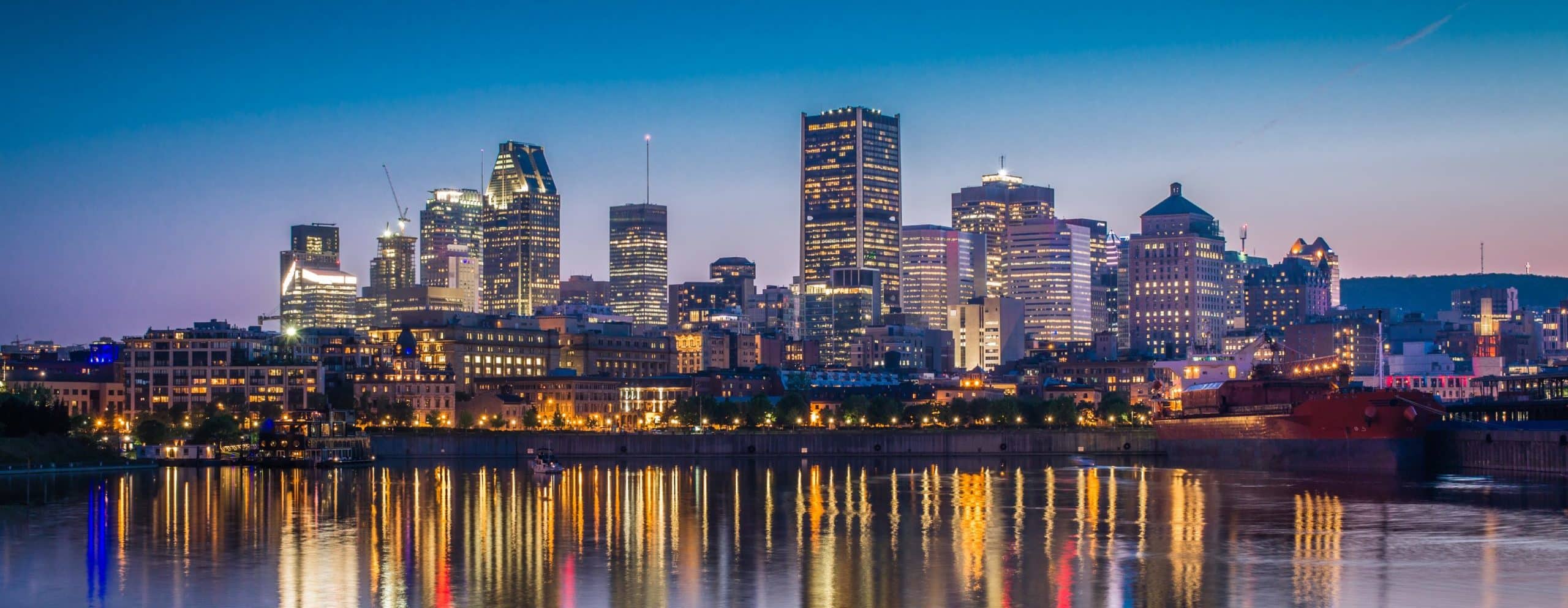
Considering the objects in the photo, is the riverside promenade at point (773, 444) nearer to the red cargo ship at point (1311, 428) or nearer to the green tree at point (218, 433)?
the green tree at point (218, 433)

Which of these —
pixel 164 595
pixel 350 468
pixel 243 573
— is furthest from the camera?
pixel 350 468

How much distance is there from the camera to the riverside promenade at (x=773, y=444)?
187 metres

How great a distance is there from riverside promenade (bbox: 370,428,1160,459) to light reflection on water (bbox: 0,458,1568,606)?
62.3m

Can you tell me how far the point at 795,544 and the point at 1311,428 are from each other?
3163 inches

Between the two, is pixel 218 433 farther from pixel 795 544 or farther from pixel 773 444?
pixel 795 544

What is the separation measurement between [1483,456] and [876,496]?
2214 inches

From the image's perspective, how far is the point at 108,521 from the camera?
9062 cm

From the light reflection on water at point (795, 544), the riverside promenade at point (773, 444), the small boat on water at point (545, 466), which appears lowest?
the riverside promenade at point (773, 444)

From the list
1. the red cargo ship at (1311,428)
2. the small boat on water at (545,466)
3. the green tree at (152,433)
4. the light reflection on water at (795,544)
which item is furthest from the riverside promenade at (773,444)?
the light reflection on water at (795,544)

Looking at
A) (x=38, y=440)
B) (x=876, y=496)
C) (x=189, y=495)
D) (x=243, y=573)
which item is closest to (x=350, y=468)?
(x=38, y=440)

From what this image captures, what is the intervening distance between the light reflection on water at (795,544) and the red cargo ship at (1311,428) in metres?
15.6

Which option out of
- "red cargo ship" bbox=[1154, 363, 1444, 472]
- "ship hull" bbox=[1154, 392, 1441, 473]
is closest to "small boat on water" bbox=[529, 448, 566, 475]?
"ship hull" bbox=[1154, 392, 1441, 473]

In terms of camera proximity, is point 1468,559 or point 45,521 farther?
point 45,521

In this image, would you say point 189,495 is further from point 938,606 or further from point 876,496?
point 938,606
